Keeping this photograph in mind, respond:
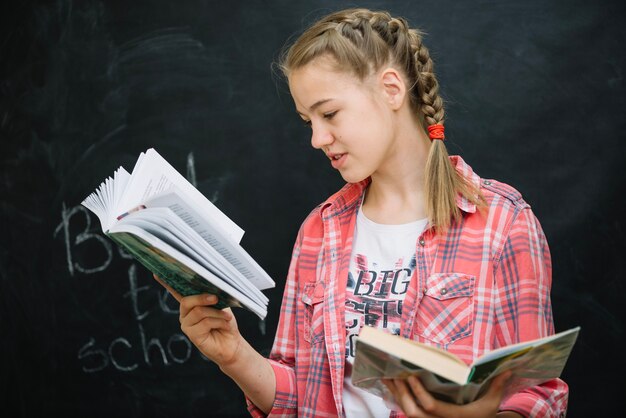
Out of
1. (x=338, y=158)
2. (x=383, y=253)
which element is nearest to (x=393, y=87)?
(x=338, y=158)

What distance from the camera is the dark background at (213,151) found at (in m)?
1.85

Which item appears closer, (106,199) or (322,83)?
(106,199)

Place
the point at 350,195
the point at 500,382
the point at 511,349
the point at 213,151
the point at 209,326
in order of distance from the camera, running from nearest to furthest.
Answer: the point at 511,349
the point at 500,382
the point at 209,326
the point at 350,195
the point at 213,151

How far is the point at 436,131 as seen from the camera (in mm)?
1464

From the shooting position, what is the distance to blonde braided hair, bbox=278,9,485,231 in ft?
4.62

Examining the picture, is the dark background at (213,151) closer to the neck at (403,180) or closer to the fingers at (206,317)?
the neck at (403,180)

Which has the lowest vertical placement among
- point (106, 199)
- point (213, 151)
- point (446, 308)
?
point (446, 308)

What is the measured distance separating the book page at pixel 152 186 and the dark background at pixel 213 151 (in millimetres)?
742

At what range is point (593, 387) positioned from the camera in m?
1.84

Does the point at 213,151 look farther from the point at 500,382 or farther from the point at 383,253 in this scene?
the point at 500,382

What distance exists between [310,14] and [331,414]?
1.13 meters

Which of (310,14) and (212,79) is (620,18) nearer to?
(310,14)

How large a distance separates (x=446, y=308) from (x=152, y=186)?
58 cm

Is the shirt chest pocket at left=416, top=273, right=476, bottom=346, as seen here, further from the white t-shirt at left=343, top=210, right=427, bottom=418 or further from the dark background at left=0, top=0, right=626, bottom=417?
the dark background at left=0, top=0, right=626, bottom=417
